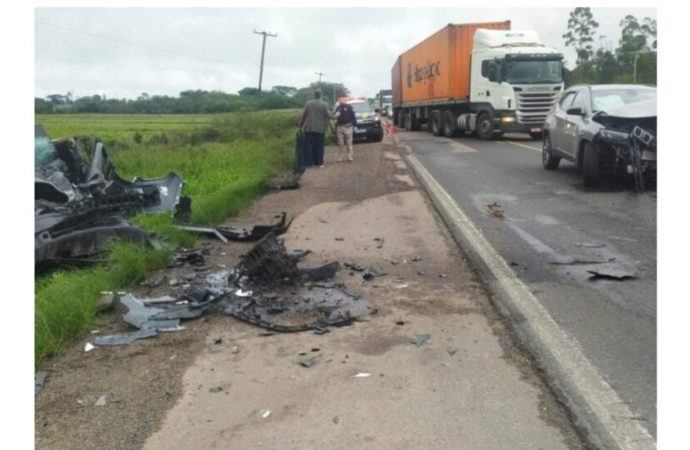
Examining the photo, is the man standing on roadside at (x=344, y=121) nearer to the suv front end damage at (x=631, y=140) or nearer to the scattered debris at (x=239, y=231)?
the suv front end damage at (x=631, y=140)

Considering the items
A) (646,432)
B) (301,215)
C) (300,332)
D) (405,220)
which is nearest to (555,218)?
(405,220)

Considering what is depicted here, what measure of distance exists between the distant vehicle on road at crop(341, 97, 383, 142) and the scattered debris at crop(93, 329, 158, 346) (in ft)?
72.4

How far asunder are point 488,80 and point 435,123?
653cm

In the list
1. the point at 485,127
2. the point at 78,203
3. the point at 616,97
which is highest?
the point at 485,127

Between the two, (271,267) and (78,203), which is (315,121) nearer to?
(78,203)

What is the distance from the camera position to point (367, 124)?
87.9ft

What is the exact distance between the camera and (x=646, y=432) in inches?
131

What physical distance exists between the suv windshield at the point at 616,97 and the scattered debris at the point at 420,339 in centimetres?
859

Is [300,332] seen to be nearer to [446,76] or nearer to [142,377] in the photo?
[142,377]

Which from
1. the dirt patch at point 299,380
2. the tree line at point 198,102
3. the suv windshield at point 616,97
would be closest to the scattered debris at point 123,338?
the dirt patch at point 299,380

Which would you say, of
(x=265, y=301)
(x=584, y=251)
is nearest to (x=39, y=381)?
(x=265, y=301)

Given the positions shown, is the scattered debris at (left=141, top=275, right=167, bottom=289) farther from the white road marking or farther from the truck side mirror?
the truck side mirror

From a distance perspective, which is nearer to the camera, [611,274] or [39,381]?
[39,381]

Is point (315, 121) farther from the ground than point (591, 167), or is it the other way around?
point (315, 121)
